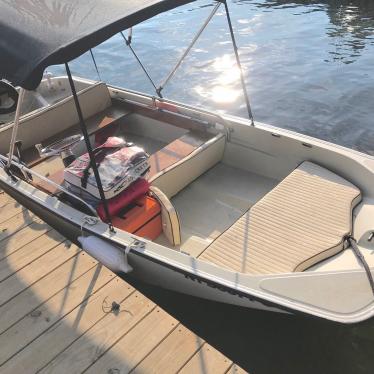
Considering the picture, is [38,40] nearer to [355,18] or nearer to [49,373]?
[49,373]

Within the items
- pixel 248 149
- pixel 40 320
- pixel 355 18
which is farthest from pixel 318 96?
pixel 40 320

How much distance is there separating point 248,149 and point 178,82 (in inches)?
293

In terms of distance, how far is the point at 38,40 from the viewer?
3785 millimetres

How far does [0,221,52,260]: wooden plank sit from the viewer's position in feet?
14.7

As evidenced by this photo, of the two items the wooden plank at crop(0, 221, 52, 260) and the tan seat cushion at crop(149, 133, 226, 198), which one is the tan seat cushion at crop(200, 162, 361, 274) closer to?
the tan seat cushion at crop(149, 133, 226, 198)

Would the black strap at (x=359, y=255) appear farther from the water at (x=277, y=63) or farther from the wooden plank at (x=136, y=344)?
the water at (x=277, y=63)

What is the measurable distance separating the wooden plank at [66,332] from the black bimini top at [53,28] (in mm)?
2036

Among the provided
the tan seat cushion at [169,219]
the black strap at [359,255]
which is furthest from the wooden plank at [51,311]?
the black strap at [359,255]

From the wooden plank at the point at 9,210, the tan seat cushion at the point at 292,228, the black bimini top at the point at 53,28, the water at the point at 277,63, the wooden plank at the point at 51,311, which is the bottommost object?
the water at the point at 277,63

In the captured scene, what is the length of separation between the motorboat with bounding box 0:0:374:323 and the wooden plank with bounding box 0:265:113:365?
503 millimetres

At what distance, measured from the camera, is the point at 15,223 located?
4.84 metres

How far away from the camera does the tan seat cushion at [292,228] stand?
432 cm

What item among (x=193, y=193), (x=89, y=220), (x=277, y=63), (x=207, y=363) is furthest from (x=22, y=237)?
(x=277, y=63)

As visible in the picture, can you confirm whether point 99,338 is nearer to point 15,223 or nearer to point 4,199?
point 15,223
